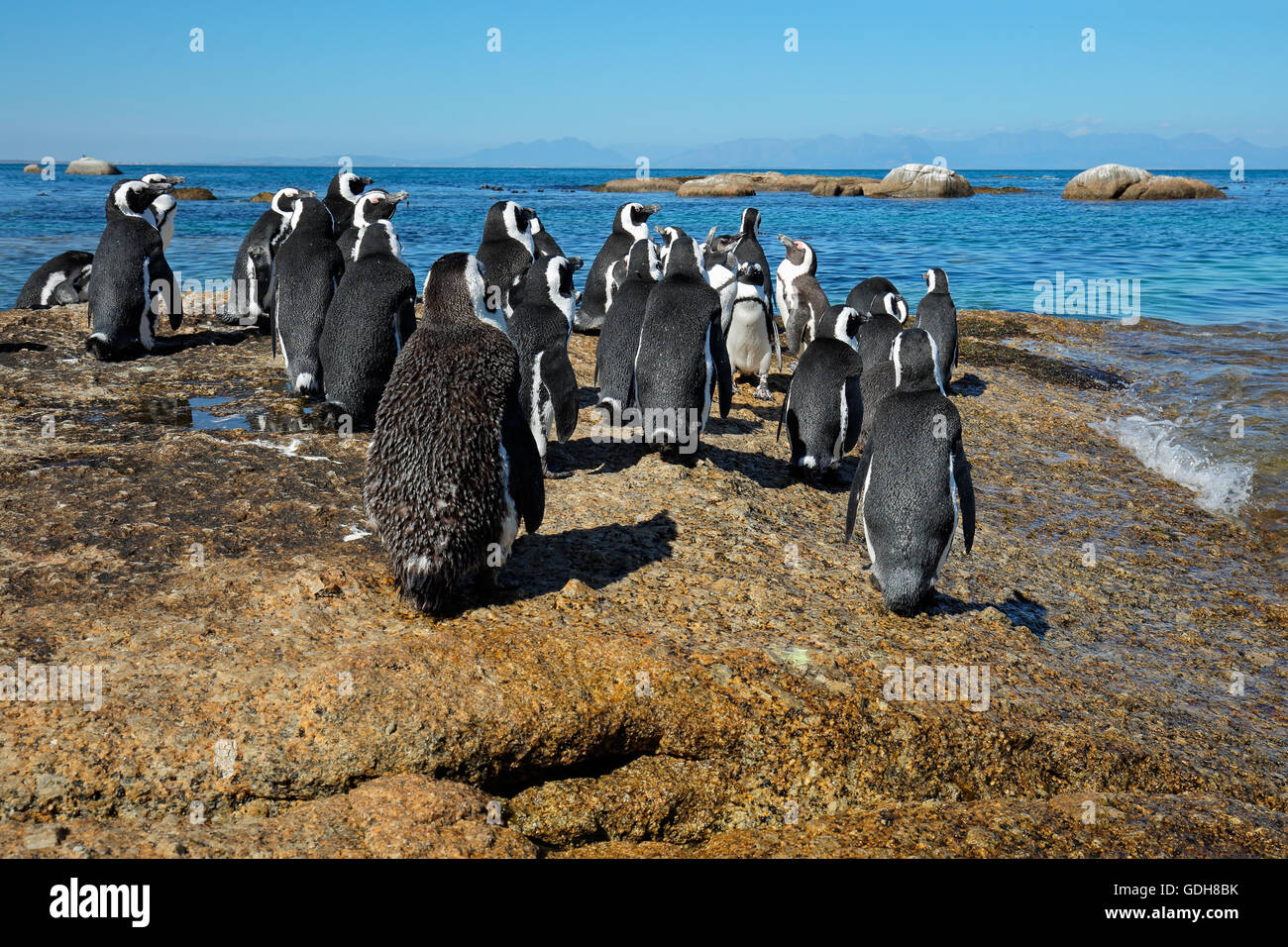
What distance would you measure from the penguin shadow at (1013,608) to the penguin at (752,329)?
4301mm

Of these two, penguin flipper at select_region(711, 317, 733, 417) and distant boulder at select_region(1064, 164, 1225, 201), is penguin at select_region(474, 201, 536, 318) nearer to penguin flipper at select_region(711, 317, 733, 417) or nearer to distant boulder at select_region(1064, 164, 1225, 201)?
penguin flipper at select_region(711, 317, 733, 417)

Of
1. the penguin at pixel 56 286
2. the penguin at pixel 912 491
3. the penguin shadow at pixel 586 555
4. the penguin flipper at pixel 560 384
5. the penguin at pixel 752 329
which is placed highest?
the penguin at pixel 56 286

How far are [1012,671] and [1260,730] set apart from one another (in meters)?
1.07

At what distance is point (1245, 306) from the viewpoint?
1594 centimetres

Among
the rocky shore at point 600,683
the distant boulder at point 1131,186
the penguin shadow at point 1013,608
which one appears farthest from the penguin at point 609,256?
the distant boulder at point 1131,186

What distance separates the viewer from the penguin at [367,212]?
7.93 m

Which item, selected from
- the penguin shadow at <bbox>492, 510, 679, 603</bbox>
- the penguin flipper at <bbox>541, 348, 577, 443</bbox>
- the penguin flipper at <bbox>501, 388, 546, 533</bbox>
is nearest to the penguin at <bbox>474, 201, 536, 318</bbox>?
the penguin flipper at <bbox>541, 348, 577, 443</bbox>

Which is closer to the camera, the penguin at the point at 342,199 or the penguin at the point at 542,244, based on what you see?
the penguin at the point at 342,199

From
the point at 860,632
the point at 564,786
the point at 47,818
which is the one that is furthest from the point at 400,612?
the point at 860,632

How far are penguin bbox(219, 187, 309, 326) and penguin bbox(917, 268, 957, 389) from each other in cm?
685

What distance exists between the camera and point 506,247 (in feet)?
24.3

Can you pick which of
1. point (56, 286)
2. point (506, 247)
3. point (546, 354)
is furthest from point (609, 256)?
point (56, 286)

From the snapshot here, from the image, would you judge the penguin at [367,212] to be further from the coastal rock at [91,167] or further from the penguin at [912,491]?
the coastal rock at [91,167]
